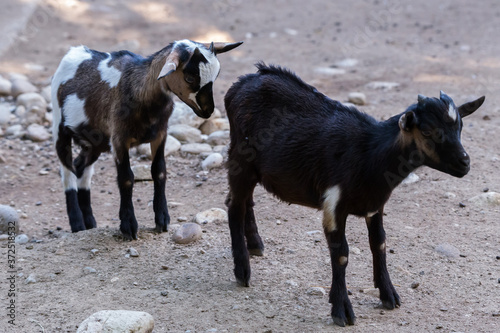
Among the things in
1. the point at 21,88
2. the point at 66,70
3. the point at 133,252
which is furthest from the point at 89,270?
the point at 21,88

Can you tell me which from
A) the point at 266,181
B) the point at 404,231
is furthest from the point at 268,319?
the point at 404,231

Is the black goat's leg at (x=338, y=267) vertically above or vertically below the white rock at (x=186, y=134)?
below

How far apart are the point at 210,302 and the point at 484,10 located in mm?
12460

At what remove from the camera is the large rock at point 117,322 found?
444cm

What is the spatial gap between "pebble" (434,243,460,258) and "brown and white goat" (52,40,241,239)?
2.42 metres

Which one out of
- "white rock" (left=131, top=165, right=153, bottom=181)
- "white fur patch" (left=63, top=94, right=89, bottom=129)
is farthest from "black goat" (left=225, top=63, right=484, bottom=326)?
"white rock" (left=131, top=165, right=153, bottom=181)

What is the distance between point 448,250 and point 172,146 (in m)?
4.07

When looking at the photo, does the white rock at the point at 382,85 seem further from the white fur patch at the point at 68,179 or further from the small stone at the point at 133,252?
the small stone at the point at 133,252

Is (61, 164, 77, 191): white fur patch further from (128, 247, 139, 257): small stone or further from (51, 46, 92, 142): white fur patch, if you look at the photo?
(128, 247, 139, 257): small stone

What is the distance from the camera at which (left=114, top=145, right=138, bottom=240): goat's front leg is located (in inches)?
249

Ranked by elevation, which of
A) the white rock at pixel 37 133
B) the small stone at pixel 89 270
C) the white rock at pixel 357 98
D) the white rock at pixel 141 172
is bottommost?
the small stone at pixel 89 270

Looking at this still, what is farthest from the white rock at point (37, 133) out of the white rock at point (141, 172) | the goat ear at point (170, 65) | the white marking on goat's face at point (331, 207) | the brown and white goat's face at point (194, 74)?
the white marking on goat's face at point (331, 207)

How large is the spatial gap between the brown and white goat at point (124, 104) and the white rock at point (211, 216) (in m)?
0.33

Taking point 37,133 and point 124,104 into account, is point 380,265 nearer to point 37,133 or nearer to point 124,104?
point 124,104
